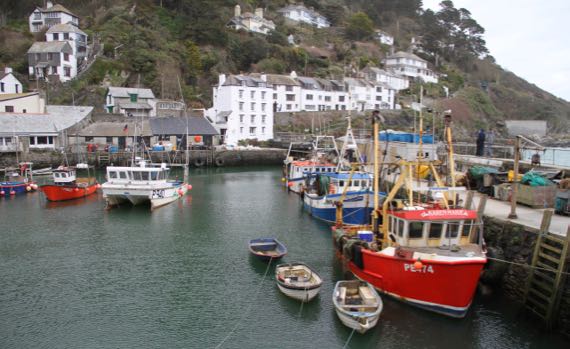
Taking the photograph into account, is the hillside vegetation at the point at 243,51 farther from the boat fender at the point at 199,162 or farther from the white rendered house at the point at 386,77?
the boat fender at the point at 199,162

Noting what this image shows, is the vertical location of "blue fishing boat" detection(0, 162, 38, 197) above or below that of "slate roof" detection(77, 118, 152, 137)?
below

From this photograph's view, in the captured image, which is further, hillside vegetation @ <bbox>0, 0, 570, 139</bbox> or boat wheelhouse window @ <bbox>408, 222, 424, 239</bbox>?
hillside vegetation @ <bbox>0, 0, 570, 139</bbox>

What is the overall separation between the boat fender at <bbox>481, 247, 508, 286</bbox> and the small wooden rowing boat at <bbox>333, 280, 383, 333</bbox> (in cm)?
441

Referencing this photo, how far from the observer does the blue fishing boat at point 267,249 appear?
67.0 feet

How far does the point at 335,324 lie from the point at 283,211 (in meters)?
17.7

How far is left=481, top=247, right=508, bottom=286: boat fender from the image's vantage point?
643 inches

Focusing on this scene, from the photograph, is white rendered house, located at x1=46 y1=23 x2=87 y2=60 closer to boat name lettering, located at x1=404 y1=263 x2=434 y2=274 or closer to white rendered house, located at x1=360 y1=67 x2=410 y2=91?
white rendered house, located at x1=360 y1=67 x2=410 y2=91

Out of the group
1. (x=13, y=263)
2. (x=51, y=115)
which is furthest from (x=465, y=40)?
(x=13, y=263)

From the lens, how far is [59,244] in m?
24.1

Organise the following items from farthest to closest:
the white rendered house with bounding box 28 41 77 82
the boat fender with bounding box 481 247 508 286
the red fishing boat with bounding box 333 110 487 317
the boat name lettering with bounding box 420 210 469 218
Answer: the white rendered house with bounding box 28 41 77 82 < the boat fender with bounding box 481 247 508 286 < the boat name lettering with bounding box 420 210 469 218 < the red fishing boat with bounding box 333 110 487 317

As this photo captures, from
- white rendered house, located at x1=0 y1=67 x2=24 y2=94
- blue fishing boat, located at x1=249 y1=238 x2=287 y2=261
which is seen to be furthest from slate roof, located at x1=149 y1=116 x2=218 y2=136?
blue fishing boat, located at x1=249 y1=238 x2=287 y2=261

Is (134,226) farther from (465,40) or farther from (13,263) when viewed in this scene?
(465,40)

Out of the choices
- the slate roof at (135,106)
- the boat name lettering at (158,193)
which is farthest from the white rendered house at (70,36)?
the boat name lettering at (158,193)

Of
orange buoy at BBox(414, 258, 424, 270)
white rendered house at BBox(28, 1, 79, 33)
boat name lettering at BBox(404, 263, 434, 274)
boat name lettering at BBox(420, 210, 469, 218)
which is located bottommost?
boat name lettering at BBox(404, 263, 434, 274)
